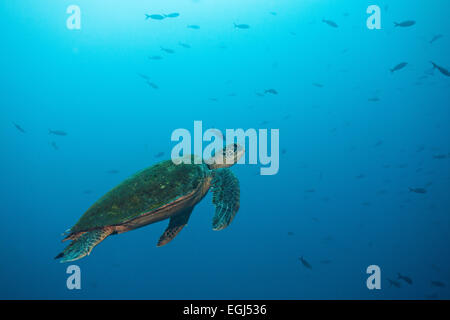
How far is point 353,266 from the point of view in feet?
77.6

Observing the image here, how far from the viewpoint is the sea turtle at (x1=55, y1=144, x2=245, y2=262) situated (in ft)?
10.4

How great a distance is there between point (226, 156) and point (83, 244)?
2.41m

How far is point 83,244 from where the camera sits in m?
3.05

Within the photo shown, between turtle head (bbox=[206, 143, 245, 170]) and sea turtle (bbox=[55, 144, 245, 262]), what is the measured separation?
479 mm

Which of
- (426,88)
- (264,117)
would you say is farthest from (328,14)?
(426,88)

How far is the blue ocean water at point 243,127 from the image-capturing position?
1006 inches

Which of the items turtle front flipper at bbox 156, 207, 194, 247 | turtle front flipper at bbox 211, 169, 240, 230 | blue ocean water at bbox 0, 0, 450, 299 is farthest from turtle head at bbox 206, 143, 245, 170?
blue ocean water at bbox 0, 0, 450, 299

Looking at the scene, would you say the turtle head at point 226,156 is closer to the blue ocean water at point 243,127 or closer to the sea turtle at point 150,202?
the sea turtle at point 150,202

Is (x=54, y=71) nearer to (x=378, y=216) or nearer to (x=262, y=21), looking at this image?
(x=262, y=21)

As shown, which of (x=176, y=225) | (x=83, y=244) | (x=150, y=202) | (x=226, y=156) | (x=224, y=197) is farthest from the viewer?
(x=226, y=156)

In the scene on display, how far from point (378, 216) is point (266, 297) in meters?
25.2

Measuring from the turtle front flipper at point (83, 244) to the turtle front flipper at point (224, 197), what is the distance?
1389 mm

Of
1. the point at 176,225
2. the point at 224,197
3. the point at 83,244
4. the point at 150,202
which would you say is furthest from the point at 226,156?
the point at 83,244

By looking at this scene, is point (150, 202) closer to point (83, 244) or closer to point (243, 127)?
point (83, 244)
